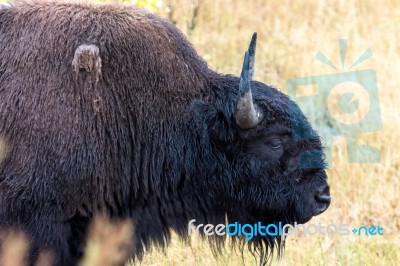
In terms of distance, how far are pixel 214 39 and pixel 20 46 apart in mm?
4971

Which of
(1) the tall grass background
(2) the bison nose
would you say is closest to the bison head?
(2) the bison nose

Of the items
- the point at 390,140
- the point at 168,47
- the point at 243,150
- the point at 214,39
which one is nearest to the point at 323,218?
the point at 390,140

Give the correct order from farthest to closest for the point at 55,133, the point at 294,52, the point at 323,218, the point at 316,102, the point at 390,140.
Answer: the point at 294,52 < the point at 316,102 < the point at 390,140 < the point at 323,218 < the point at 55,133

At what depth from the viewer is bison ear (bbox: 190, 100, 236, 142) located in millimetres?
4695

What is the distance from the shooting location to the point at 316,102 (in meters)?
7.70

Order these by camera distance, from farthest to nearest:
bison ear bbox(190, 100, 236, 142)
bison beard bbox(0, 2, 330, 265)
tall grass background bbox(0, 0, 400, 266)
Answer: tall grass background bbox(0, 0, 400, 266) < bison ear bbox(190, 100, 236, 142) < bison beard bbox(0, 2, 330, 265)

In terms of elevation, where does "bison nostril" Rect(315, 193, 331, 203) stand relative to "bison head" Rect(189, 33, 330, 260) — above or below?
below

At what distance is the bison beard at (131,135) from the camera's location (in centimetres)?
432

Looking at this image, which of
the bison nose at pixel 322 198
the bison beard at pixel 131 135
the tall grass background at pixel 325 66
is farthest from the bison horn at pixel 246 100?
the tall grass background at pixel 325 66

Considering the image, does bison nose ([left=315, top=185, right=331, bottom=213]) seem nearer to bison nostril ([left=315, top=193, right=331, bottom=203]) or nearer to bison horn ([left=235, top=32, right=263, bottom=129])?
bison nostril ([left=315, top=193, right=331, bottom=203])

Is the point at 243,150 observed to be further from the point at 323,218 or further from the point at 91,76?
the point at 323,218

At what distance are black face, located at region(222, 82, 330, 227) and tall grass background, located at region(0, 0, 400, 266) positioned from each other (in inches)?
25.4

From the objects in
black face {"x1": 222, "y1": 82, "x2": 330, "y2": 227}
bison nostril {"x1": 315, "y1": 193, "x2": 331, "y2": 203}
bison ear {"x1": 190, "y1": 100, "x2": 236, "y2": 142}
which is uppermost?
bison ear {"x1": 190, "y1": 100, "x2": 236, "y2": 142}

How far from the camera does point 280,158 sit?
15.4 ft
